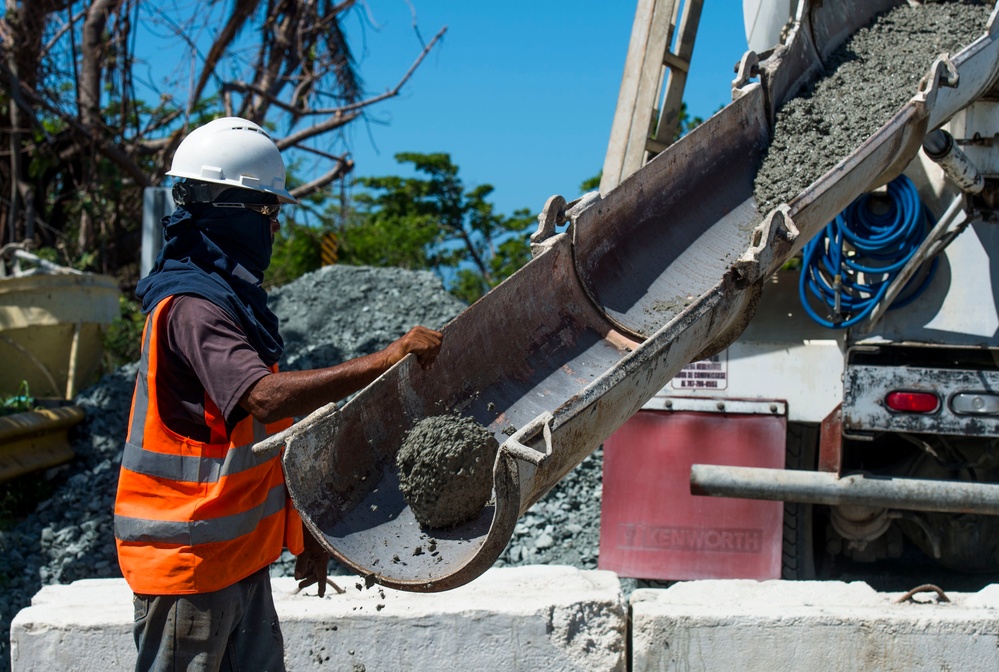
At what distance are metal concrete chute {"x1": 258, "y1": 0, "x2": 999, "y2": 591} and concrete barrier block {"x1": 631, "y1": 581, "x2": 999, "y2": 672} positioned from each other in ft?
2.77

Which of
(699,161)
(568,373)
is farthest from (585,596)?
(699,161)

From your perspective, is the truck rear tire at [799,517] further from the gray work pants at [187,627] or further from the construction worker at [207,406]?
the gray work pants at [187,627]

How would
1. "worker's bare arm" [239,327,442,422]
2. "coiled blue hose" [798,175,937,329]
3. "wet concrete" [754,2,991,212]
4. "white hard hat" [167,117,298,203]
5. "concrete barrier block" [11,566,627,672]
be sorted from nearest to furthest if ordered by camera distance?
"worker's bare arm" [239,327,442,422] < "white hard hat" [167,117,298,203] < "concrete barrier block" [11,566,627,672] < "wet concrete" [754,2,991,212] < "coiled blue hose" [798,175,937,329]

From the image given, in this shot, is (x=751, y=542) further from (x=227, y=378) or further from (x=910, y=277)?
(x=227, y=378)

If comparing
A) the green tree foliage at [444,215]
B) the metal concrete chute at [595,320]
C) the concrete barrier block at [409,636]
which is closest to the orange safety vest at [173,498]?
the metal concrete chute at [595,320]

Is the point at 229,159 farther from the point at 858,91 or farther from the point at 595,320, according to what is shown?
the point at 858,91

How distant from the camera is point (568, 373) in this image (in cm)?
338

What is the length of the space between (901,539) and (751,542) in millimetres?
782

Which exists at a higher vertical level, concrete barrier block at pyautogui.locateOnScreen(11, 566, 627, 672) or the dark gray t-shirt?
the dark gray t-shirt

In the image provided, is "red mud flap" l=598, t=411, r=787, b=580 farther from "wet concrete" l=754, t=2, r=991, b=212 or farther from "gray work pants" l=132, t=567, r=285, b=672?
"gray work pants" l=132, t=567, r=285, b=672

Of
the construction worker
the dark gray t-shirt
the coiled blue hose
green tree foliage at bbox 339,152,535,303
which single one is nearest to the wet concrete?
the coiled blue hose

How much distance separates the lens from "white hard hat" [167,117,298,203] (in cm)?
276

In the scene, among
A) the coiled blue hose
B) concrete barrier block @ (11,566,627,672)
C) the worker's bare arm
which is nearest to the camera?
the worker's bare arm

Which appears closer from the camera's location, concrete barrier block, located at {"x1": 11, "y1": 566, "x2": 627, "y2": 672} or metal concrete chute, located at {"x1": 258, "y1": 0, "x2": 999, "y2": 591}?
metal concrete chute, located at {"x1": 258, "y1": 0, "x2": 999, "y2": 591}
